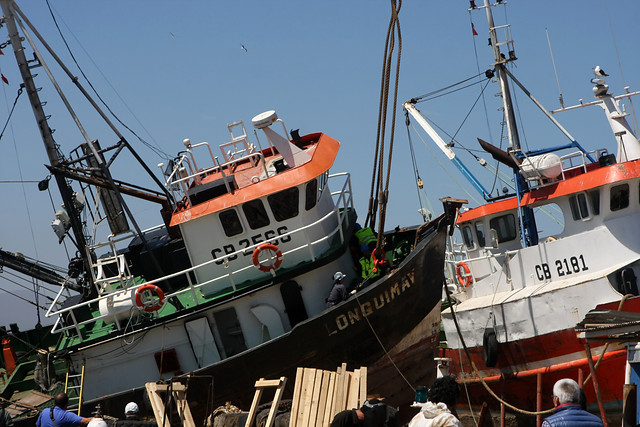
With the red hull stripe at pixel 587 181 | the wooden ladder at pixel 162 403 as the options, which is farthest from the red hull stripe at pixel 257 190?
the red hull stripe at pixel 587 181

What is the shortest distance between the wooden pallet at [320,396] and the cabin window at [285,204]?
4.68 meters

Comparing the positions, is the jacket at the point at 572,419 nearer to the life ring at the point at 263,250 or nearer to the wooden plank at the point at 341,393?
the wooden plank at the point at 341,393

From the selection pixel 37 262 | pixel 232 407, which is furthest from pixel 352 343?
pixel 37 262

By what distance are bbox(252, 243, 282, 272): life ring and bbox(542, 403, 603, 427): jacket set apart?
878cm

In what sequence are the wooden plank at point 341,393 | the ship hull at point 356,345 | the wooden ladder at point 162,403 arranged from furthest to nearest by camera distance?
the ship hull at point 356,345
the wooden ladder at point 162,403
the wooden plank at point 341,393

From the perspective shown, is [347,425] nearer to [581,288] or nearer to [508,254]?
[581,288]

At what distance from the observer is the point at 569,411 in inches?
275

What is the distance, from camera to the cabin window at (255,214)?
15852mm

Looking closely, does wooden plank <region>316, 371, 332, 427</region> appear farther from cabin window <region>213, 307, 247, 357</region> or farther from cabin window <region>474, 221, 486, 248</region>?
cabin window <region>474, 221, 486, 248</region>

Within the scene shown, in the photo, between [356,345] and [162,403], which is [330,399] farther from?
[356,345]

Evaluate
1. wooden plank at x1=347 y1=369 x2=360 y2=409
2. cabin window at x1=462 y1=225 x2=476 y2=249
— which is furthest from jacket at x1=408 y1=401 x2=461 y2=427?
cabin window at x1=462 y1=225 x2=476 y2=249

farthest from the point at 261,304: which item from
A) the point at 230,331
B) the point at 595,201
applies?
the point at 595,201

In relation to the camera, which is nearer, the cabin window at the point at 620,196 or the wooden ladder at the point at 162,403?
the wooden ladder at the point at 162,403

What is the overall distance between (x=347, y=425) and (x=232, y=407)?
5.01 m
